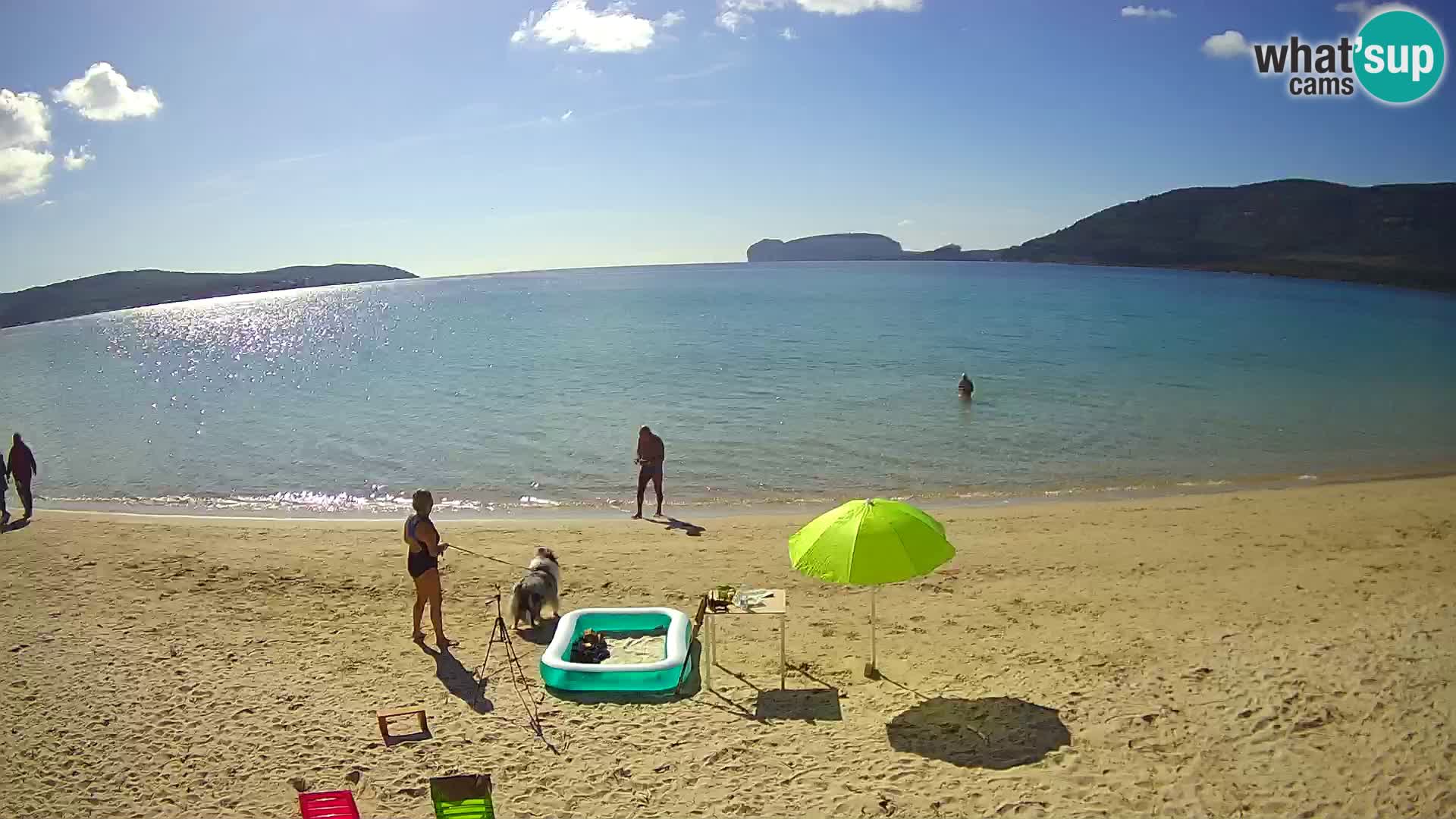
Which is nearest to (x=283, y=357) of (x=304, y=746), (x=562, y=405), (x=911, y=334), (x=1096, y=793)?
(x=562, y=405)

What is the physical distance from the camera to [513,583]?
1098 cm

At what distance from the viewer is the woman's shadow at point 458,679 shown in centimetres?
729

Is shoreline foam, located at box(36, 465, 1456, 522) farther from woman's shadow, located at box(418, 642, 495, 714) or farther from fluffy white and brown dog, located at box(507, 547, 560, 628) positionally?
woman's shadow, located at box(418, 642, 495, 714)

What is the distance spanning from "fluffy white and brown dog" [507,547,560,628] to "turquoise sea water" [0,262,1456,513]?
24.1 ft

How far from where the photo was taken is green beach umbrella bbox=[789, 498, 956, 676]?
6.66 m

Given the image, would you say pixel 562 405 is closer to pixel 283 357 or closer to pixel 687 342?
pixel 687 342

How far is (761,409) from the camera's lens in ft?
89.1

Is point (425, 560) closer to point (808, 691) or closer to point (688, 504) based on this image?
point (808, 691)

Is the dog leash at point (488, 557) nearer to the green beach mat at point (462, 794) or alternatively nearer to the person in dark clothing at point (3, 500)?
the green beach mat at point (462, 794)

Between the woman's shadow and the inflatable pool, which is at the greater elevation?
the inflatable pool

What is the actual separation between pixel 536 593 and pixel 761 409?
60.4 ft

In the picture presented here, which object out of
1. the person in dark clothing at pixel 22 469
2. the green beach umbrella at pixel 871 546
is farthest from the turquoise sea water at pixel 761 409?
the green beach umbrella at pixel 871 546

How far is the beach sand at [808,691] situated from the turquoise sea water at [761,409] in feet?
19.8

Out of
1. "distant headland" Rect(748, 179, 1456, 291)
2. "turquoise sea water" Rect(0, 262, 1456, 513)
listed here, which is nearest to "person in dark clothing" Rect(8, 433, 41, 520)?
"turquoise sea water" Rect(0, 262, 1456, 513)
